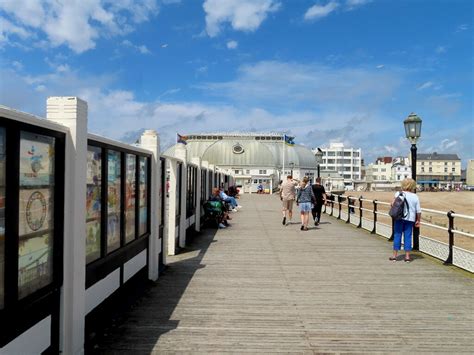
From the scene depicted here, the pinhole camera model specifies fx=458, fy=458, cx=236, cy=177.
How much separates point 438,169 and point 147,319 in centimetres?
18766

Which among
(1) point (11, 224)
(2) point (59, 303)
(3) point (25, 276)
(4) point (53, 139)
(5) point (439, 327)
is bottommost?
(5) point (439, 327)

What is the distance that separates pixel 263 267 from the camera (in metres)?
8.27

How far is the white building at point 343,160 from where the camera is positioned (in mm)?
162425

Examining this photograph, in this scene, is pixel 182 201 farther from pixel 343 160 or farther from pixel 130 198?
pixel 343 160

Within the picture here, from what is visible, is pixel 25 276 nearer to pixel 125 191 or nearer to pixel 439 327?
pixel 125 191

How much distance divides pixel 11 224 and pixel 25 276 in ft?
1.63

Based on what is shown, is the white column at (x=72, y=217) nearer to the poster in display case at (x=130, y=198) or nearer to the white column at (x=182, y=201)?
the poster in display case at (x=130, y=198)

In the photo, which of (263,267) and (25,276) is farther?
(263,267)

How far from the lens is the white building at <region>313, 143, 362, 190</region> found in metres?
162

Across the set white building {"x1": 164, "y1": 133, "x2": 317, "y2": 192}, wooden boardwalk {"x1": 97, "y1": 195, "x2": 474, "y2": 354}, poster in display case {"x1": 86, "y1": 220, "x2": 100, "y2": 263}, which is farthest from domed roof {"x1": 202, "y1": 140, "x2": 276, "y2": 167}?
poster in display case {"x1": 86, "y1": 220, "x2": 100, "y2": 263}

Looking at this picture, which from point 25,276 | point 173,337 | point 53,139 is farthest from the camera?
point 173,337

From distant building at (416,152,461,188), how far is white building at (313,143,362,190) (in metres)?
25.4

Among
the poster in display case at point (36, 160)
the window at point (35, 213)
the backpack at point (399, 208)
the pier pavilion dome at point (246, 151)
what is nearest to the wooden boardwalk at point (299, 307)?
the backpack at point (399, 208)

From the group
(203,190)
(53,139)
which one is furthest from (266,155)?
(53,139)
